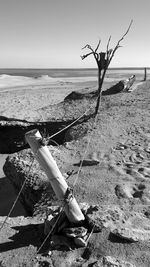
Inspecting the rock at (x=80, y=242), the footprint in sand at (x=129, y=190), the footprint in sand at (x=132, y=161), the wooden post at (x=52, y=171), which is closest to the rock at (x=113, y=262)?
the rock at (x=80, y=242)

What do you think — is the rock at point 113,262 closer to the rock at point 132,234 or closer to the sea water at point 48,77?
the rock at point 132,234

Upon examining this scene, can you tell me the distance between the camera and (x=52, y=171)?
3.63m

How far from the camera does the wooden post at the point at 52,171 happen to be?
11.4 ft

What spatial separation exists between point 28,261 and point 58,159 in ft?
10.6

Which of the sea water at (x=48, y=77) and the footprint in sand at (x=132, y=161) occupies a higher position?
the sea water at (x=48, y=77)

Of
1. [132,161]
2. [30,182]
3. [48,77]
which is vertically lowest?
[30,182]

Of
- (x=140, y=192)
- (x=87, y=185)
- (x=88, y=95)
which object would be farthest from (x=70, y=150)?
(x=88, y=95)

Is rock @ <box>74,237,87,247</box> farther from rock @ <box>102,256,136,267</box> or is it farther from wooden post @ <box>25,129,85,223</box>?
rock @ <box>102,256,136,267</box>

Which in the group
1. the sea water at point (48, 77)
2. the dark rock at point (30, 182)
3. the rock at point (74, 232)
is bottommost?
the dark rock at point (30, 182)

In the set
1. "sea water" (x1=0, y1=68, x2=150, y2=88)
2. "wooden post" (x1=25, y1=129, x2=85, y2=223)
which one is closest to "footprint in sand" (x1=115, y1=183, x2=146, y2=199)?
"wooden post" (x1=25, y1=129, x2=85, y2=223)

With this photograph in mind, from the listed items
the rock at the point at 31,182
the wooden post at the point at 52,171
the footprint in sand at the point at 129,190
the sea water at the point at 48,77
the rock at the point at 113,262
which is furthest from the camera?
the sea water at the point at 48,77

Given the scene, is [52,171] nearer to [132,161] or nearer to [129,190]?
[129,190]

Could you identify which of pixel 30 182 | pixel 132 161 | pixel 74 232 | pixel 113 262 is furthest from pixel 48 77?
pixel 113 262

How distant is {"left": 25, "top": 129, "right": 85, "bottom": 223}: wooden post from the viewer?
11.4ft
